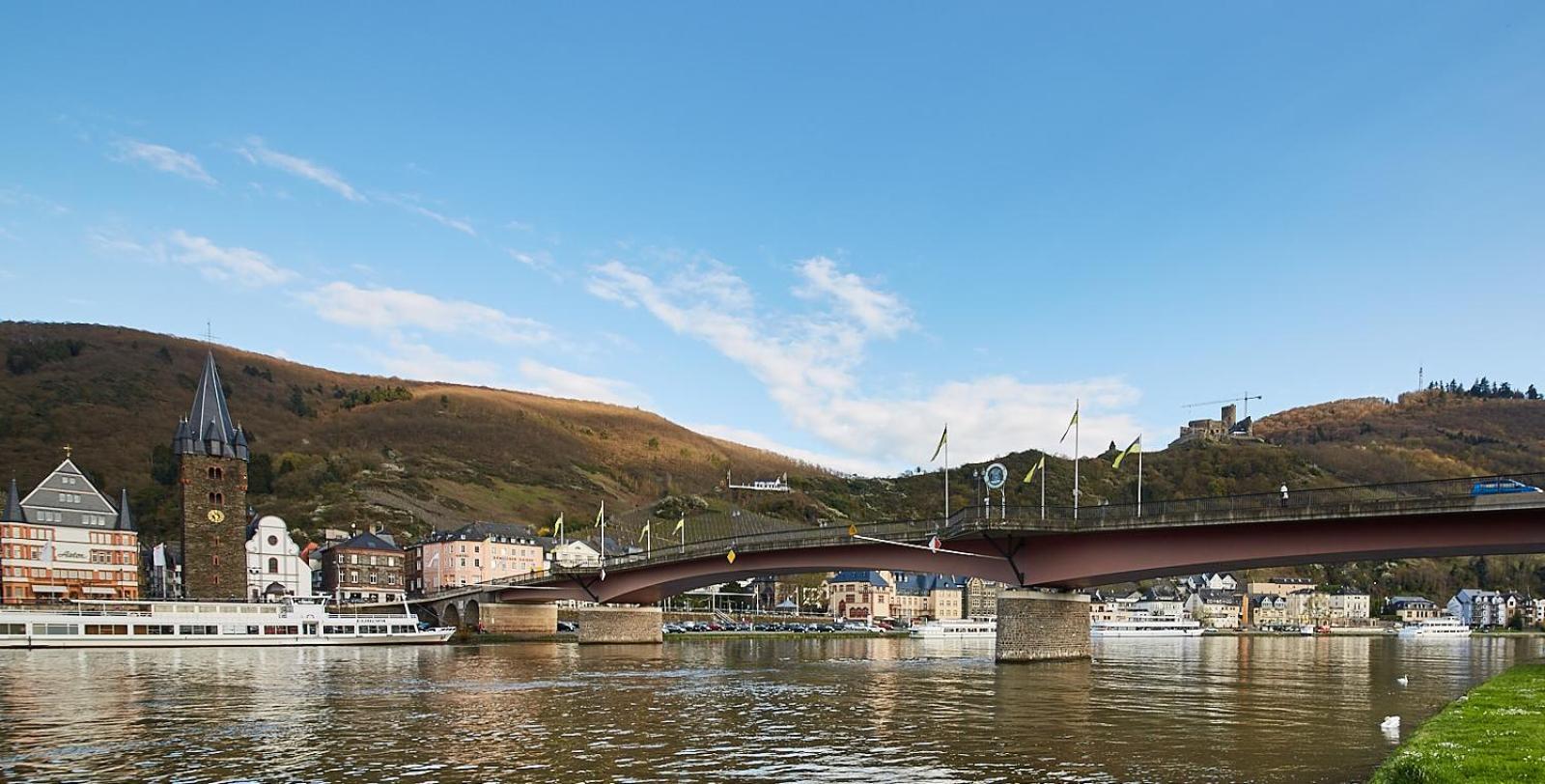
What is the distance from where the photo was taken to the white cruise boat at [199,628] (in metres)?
95.8

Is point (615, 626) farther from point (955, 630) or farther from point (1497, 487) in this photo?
point (1497, 487)

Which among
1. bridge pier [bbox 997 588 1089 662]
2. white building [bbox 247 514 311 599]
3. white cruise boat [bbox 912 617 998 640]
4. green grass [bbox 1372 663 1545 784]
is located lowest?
green grass [bbox 1372 663 1545 784]

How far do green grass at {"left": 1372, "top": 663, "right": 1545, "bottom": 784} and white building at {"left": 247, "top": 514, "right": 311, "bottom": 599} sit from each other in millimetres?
154626

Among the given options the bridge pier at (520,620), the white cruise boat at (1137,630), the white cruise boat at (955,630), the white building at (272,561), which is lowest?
the bridge pier at (520,620)

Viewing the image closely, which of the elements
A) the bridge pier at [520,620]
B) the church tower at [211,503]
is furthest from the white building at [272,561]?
the bridge pier at [520,620]

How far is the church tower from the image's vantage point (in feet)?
429

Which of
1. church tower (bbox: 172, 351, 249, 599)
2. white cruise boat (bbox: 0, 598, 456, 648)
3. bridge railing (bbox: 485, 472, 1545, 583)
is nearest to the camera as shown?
bridge railing (bbox: 485, 472, 1545, 583)

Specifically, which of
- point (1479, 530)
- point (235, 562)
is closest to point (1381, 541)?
point (1479, 530)

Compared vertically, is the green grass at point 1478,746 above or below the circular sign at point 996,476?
below

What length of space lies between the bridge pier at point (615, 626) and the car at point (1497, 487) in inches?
3251

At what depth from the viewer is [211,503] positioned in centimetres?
13388

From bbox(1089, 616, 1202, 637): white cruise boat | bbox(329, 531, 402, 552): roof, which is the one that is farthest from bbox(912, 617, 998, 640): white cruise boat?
bbox(329, 531, 402, 552): roof

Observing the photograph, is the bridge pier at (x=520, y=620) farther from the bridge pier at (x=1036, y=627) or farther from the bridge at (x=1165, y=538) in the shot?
the bridge pier at (x=1036, y=627)

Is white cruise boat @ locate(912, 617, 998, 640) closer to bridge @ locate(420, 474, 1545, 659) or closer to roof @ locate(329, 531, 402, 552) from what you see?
bridge @ locate(420, 474, 1545, 659)
